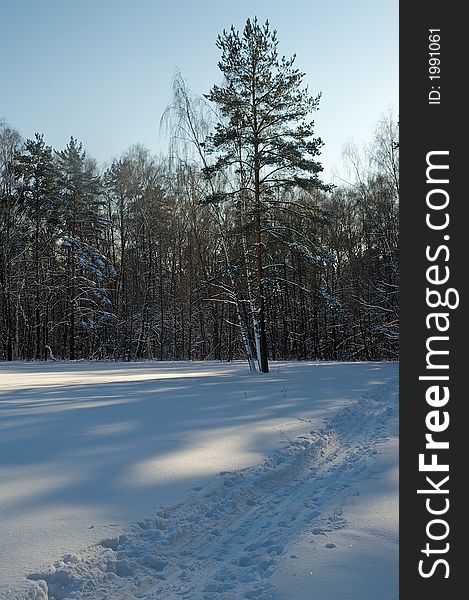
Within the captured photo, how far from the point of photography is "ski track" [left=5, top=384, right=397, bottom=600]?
284cm

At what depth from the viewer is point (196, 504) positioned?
13.4ft

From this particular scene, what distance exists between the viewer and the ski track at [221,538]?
2.84 m

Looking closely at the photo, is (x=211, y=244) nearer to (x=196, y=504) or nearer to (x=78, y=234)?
(x=78, y=234)

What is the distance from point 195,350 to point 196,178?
1784 cm

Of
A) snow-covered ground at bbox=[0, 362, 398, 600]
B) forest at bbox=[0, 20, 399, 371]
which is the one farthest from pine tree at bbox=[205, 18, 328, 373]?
snow-covered ground at bbox=[0, 362, 398, 600]

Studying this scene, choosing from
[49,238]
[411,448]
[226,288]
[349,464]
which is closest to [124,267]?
[49,238]

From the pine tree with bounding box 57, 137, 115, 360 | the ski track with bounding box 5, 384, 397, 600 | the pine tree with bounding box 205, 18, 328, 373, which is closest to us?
the ski track with bounding box 5, 384, 397, 600

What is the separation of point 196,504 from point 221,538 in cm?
56

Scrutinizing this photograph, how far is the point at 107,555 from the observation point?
10.4 ft

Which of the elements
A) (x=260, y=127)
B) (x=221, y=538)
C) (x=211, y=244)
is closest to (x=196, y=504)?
(x=221, y=538)

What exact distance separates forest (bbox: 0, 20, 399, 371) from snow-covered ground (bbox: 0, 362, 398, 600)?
9272 mm

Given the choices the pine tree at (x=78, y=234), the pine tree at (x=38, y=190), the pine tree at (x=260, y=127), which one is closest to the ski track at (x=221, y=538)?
the pine tree at (x=260, y=127)

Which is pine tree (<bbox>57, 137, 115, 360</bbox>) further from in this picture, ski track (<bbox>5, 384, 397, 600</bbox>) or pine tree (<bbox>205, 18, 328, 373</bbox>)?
ski track (<bbox>5, 384, 397, 600</bbox>)

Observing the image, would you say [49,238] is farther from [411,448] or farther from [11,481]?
[411,448]
